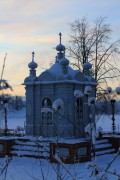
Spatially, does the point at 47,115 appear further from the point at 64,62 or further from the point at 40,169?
the point at 40,169

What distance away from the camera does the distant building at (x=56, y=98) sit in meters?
16.8

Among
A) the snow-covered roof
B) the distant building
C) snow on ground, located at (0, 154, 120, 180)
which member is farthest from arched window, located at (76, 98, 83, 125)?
snow on ground, located at (0, 154, 120, 180)

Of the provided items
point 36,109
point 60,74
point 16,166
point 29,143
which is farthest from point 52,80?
point 16,166

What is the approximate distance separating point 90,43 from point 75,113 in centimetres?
753

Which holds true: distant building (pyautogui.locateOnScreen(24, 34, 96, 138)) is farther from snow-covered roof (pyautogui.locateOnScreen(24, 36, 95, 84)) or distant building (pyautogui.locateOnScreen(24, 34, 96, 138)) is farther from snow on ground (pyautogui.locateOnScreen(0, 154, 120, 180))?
snow on ground (pyautogui.locateOnScreen(0, 154, 120, 180))

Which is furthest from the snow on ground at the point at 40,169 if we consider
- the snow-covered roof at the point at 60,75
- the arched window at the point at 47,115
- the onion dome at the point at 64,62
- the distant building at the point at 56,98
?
the onion dome at the point at 64,62

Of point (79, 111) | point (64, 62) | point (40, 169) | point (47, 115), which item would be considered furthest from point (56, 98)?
point (40, 169)

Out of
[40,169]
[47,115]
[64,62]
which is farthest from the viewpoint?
[47,115]

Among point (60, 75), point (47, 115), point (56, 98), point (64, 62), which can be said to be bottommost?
point (47, 115)

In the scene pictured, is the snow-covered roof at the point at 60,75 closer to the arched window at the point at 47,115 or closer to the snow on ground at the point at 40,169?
the arched window at the point at 47,115

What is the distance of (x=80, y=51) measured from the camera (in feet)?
77.6

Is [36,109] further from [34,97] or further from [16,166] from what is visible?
[16,166]

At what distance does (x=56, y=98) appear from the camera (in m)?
17.1

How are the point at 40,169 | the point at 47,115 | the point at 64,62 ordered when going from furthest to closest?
the point at 47,115 → the point at 64,62 → the point at 40,169
